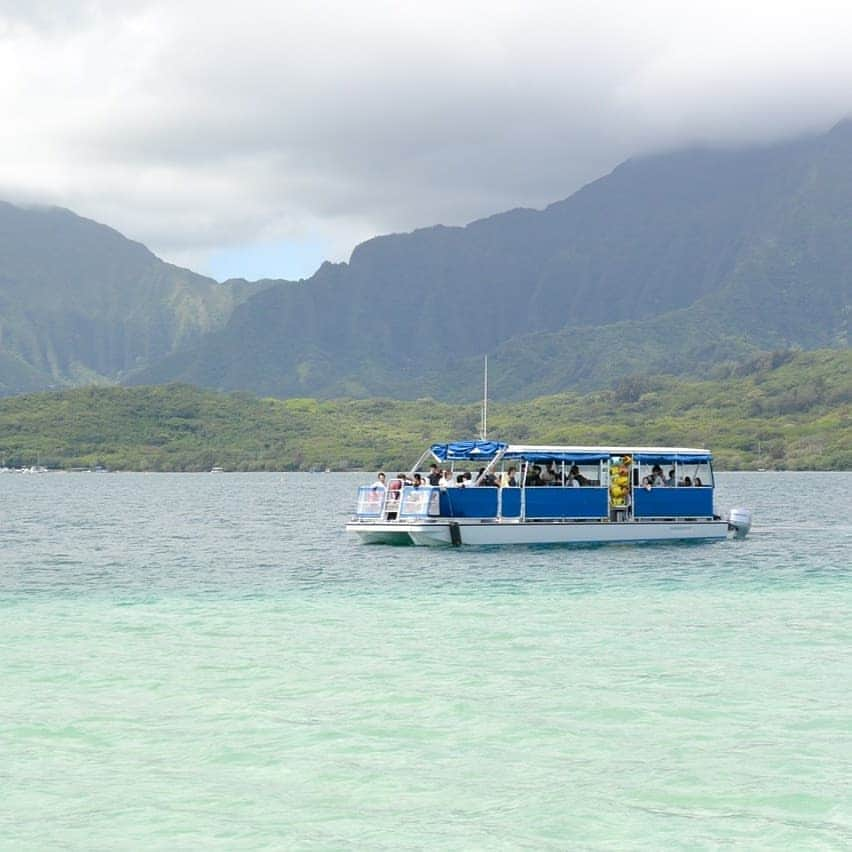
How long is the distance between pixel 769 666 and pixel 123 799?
13.6 meters

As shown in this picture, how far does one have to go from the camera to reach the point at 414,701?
21.2 m

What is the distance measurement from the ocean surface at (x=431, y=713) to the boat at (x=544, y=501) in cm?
1091

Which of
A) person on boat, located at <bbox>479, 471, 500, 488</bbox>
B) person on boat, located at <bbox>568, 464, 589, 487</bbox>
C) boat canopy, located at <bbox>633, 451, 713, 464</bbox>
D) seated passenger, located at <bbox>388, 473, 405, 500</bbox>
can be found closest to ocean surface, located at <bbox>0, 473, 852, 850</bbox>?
person on boat, located at <bbox>479, 471, 500, 488</bbox>

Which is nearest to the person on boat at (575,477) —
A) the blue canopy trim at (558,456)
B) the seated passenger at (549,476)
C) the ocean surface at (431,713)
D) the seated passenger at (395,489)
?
the blue canopy trim at (558,456)

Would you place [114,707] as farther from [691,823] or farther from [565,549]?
[565,549]

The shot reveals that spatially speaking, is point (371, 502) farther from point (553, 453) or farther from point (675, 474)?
point (675, 474)

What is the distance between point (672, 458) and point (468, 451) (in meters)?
9.82

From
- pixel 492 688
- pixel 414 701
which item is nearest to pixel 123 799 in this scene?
pixel 414 701

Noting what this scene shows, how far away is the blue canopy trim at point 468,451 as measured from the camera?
55.4 meters

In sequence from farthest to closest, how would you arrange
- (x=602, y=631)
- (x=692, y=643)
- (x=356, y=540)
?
(x=356, y=540) < (x=602, y=631) < (x=692, y=643)

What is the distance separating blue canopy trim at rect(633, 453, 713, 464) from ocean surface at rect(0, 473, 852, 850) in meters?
14.3

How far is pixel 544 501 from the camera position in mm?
55000

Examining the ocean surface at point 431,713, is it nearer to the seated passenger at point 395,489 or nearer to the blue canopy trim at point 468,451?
the blue canopy trim at point 468,451

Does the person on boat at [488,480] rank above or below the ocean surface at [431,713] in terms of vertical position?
above
